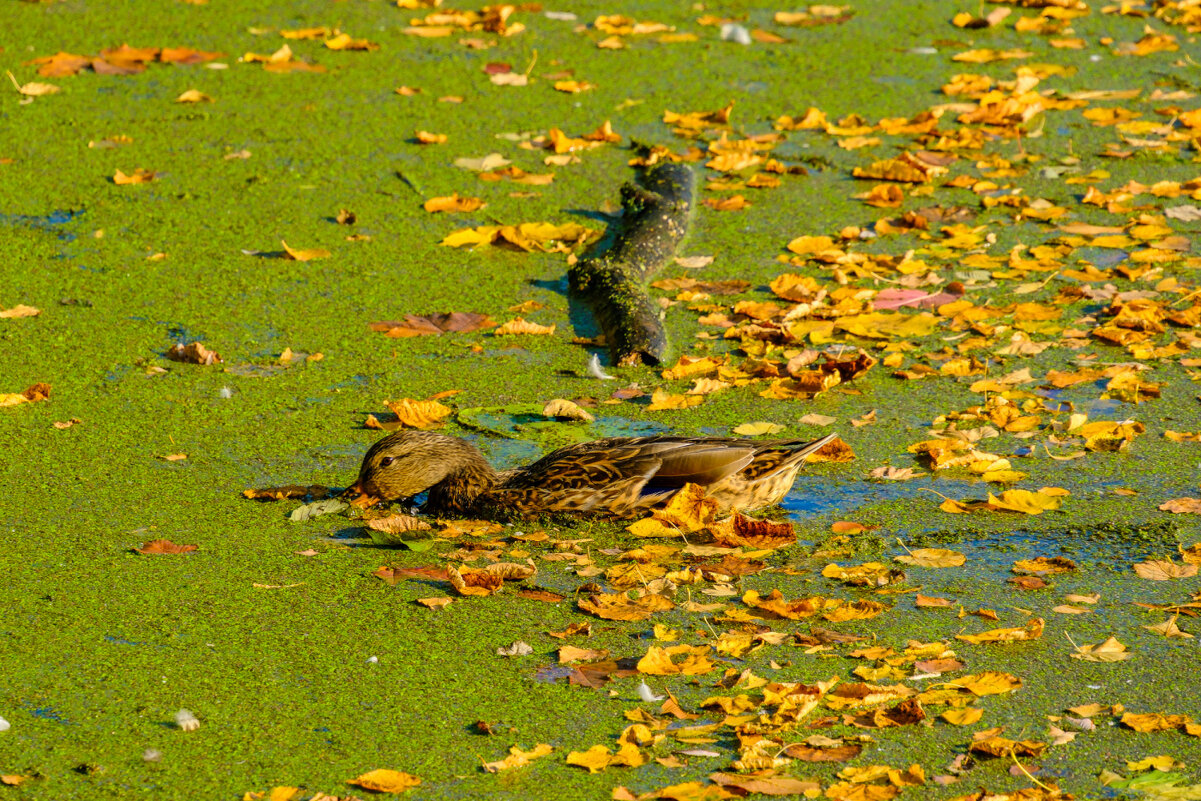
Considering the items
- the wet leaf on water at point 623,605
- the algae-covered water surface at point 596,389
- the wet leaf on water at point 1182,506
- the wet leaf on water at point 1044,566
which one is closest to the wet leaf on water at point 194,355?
the algae-covered water surface at point 596,389

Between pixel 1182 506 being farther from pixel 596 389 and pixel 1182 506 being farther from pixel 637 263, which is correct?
pixel 637 263

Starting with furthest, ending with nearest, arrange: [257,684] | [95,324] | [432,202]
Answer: [432,202] → [95,324] → [257,684]

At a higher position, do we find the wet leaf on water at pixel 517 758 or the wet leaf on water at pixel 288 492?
the wet leaf on water at pixel 517 758

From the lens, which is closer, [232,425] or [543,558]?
[543,558]

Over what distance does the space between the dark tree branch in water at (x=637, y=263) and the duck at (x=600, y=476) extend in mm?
1186

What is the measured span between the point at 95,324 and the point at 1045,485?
3854 millimetres

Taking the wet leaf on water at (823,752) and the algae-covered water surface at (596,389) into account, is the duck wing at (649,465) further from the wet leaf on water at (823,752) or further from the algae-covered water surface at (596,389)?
the wet leaf on water at (823,752)

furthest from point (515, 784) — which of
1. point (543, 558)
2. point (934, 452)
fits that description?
point (934, 452)

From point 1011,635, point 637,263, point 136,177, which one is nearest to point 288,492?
point 1011,635

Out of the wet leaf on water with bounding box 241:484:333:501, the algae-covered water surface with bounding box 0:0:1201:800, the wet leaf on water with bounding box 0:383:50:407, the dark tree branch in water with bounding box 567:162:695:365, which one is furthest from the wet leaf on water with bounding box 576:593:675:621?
the wet leaf on water with bounding box 0:383:50:407

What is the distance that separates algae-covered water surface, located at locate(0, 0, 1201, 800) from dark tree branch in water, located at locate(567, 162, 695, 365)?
11cm

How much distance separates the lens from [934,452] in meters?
4.86

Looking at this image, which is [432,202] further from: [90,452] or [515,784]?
[515,784]

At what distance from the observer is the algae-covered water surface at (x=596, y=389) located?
3.29 metres
